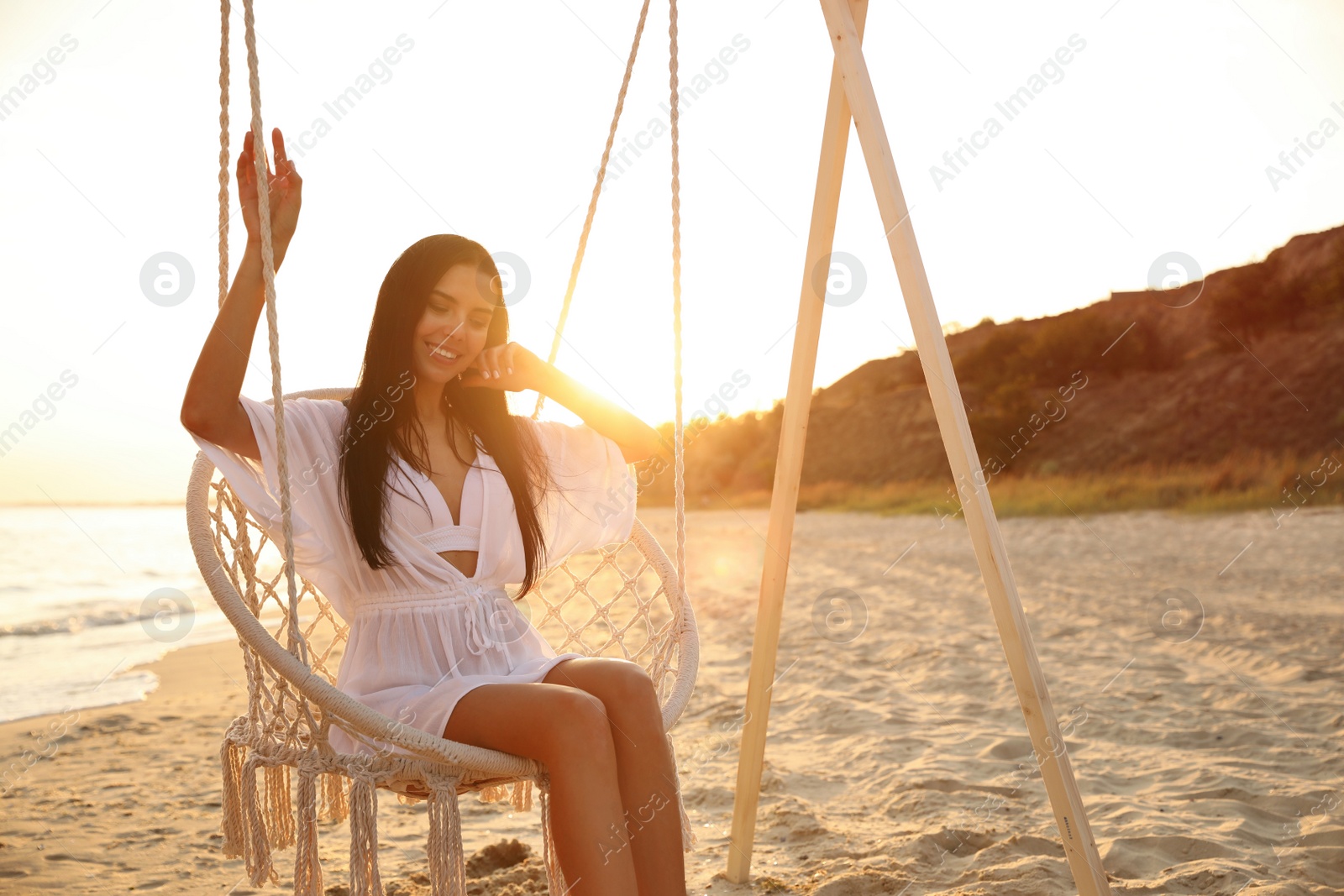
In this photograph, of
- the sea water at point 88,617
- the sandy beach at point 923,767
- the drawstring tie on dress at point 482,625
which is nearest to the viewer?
the drawstring tie on dress at point 482,625

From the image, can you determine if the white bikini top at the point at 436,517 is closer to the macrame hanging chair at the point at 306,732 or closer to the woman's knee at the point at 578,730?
the macrame hanging chair at the point at 306,732

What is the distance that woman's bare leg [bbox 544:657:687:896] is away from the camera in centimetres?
126

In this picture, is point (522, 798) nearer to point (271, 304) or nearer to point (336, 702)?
point (336, 702)

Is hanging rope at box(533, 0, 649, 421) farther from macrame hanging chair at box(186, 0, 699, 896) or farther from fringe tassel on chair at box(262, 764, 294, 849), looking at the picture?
fringe tassel on chair at box(262, 764, 294, 849)

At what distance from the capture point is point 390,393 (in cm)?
164

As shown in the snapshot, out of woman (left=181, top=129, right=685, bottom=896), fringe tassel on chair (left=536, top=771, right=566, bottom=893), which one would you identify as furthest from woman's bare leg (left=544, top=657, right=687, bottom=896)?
fringe tassel on chair (left=536, top=771, right=566, bottom=893)

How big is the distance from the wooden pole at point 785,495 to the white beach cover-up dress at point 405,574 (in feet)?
1.47

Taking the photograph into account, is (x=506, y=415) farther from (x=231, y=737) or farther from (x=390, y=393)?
(x=231, y=737)

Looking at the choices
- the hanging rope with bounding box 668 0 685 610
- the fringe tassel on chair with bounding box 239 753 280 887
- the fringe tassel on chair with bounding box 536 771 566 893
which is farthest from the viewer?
the hanging rope with bounding box 668 0 685 610

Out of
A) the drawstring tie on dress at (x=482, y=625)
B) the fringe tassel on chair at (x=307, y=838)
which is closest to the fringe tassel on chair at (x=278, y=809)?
the fringe tassel on chair at (x=307, y=838)

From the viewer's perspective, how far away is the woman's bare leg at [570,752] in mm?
1195

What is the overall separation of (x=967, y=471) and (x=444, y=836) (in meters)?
0.94

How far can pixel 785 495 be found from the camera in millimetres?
1817

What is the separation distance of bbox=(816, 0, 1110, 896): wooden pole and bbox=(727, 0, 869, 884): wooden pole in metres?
0.17
